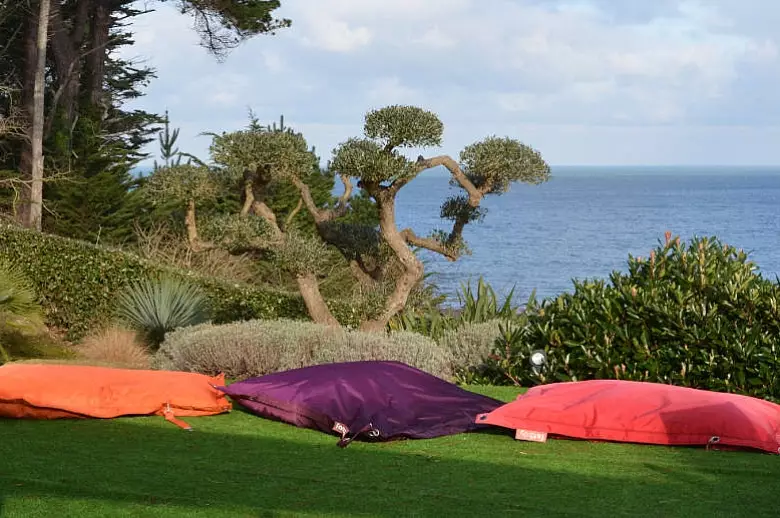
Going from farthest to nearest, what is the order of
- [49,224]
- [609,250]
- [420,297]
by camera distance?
[609,250]
[49,224]
[420,297]

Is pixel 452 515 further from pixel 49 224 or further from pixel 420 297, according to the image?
pixel 49 224

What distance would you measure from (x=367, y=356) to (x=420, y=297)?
7.01 m

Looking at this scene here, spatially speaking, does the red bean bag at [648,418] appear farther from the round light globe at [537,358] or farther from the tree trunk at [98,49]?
the tree trunk at [98,49]

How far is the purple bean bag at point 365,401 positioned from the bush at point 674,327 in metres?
1.43

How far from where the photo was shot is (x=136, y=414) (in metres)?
7.21

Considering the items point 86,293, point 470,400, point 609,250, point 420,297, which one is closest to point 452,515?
point 470,400

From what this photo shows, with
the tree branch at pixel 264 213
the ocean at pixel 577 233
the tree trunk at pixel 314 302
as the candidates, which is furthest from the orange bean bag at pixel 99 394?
the ocean at pixel 577 233

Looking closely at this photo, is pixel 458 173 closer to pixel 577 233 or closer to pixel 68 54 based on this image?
pixel 68 54

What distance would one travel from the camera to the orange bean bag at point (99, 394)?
7062mm

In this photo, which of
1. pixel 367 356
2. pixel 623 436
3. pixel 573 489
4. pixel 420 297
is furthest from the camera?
pixel 420 297

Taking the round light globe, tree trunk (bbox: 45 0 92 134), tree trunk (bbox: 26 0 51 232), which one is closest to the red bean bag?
the round light globe

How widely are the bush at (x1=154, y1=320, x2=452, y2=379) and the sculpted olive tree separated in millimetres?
2122

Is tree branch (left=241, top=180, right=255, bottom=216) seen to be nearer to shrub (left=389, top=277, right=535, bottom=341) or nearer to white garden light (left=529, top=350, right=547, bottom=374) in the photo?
shrub (left=389, top=277, right=535, bottom=341)

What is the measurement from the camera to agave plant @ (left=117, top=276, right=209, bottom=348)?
43.2 ft
